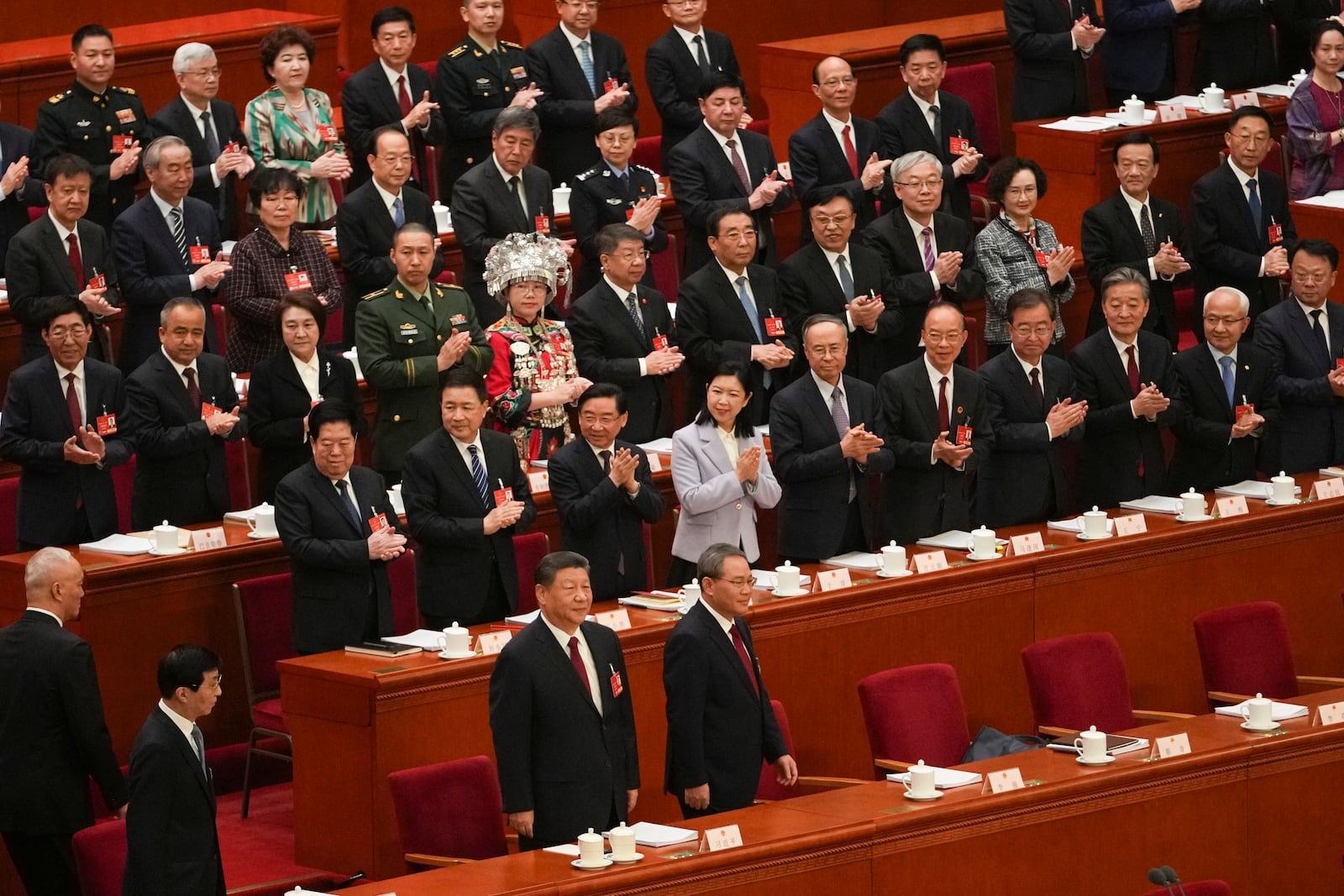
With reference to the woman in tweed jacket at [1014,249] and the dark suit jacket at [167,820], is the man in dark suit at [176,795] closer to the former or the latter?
the dark suit jacket at [167,820]

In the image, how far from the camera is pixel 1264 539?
24.5 feet

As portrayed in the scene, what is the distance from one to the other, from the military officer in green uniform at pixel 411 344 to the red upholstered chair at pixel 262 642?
782mm

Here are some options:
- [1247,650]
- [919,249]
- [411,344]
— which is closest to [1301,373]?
[919,249]

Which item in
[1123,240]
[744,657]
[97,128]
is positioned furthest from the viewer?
[1123,240]

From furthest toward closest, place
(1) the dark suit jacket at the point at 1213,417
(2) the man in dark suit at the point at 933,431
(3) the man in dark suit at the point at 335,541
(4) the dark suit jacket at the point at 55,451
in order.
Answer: (1) the dark suit jacket at the point at 1213,417 → (2) the man in dark suit at the point at 933,431 → (4) the dark suit jacket at the point at 55,451 → (3) the man in dark suit at the point at 335,541

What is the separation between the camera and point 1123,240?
29.2 feet

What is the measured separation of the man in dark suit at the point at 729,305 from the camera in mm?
7906

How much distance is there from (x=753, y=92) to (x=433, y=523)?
5.53 metres

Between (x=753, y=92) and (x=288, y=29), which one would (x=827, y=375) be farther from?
(x=753, y=92)

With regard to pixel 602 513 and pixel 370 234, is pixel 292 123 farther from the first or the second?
pixel 602 513

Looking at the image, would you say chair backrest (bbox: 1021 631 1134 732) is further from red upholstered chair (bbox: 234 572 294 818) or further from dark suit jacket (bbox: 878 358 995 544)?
red upholstered chair (bbox: 234 572 294 818)

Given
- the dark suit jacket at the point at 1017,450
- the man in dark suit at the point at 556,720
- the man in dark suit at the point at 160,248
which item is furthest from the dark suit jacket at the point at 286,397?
the dark suit jacket at the point at 1017,450

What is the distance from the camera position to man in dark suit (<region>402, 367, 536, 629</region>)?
6.63 metres

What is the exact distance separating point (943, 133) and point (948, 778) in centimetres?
409
